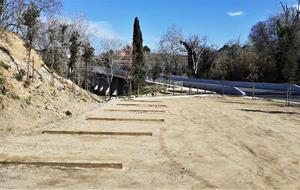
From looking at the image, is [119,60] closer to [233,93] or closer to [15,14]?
[233,93]

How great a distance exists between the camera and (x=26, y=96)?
1758 centimetres

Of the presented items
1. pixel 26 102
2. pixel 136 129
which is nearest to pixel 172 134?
pixel 136 129

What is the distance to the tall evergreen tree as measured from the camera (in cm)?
4096

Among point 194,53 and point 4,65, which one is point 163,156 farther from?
point 194,53

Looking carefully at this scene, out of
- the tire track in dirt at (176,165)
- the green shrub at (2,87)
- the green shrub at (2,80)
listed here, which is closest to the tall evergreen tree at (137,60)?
the green shrub at (2,80)

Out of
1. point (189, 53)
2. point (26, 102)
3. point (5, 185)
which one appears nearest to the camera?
point (5, 185)

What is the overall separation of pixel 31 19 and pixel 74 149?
11.8 metres

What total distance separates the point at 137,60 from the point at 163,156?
31392 millimetres

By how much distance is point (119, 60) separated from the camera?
62.8 meters

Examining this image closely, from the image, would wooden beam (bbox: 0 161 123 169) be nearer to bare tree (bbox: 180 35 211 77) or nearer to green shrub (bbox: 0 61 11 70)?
green shrub (bbox: 0 61 11 70)

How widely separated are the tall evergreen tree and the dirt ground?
2292cm

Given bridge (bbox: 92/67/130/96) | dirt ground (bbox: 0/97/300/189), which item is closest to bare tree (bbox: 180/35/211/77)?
bridge (bbox: 92/67/130/96)

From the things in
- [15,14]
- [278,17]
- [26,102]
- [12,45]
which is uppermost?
[278,17]

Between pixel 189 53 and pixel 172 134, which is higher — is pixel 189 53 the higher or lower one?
the higher one
